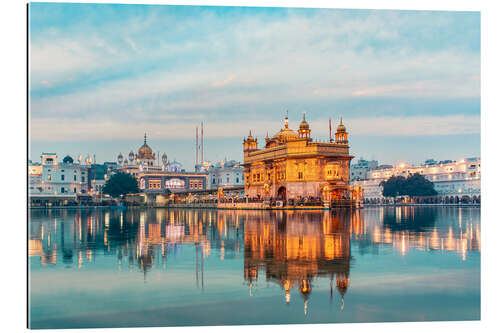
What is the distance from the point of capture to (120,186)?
11288cm

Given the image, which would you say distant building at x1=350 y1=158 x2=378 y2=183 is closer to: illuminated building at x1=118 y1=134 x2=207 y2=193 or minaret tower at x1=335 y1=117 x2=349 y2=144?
illuminated building at x1=118 y1=134 x2=207 y2=193

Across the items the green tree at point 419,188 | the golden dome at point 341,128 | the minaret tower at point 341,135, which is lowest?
the green tree at point 419,188

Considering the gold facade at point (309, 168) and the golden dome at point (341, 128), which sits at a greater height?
the golden dome at point (341, 128)

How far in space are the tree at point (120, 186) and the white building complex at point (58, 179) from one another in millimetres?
8173

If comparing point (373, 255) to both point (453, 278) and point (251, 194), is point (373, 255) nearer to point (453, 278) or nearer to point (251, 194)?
point (453, 278)

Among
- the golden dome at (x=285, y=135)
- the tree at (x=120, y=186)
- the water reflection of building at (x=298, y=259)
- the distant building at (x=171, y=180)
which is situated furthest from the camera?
the distant building at (x=171, y=180)

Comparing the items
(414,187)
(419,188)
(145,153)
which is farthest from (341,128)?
(145,153)

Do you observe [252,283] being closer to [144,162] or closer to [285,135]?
[285,135]

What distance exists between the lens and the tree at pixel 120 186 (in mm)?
112500

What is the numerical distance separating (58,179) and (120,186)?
15.0 metres

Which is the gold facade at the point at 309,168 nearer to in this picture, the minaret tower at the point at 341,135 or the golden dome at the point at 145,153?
the minaret tower at the point at 341,135

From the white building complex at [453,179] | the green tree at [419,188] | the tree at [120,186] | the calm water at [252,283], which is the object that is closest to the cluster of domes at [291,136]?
the white building complex at [453,179]

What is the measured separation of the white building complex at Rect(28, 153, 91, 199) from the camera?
112944mm

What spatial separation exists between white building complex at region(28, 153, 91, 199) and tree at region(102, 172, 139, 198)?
8.17 metres
